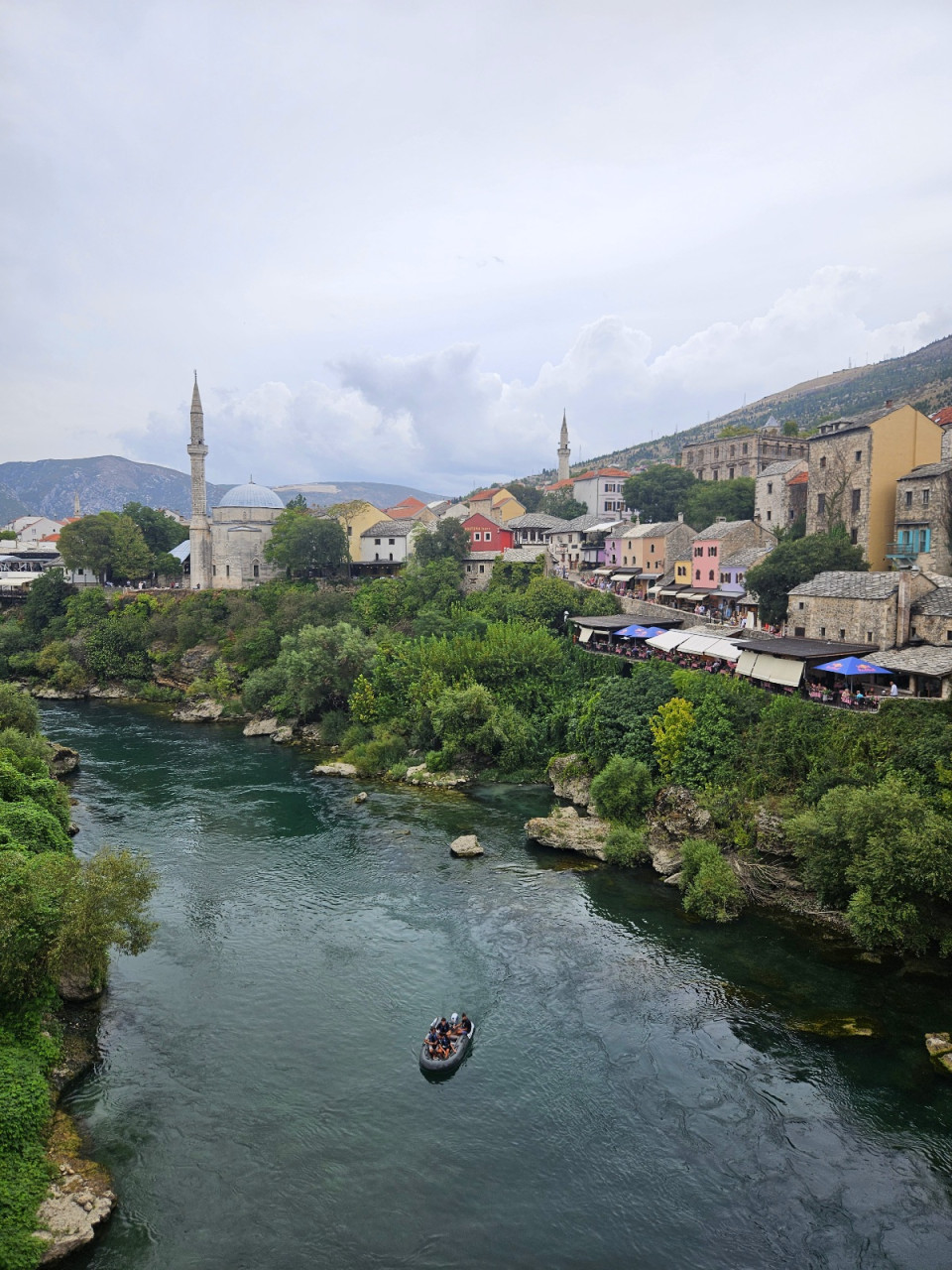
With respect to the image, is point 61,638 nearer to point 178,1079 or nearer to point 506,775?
point 506,775

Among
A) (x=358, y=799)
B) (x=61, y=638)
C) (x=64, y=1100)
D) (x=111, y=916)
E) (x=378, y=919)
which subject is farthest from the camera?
(x=61, y=638)

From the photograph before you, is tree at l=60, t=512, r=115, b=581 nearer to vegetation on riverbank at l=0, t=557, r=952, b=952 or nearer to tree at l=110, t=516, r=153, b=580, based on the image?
tree at l=110, t=516, r=153, b=580

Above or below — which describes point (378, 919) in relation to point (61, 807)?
below

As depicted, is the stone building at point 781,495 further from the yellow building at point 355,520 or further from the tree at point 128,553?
the tree at point 128,553

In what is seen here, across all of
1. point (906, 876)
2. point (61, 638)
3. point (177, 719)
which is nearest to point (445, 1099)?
point (906, 876)

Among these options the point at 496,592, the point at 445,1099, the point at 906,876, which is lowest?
the point at 445,1099

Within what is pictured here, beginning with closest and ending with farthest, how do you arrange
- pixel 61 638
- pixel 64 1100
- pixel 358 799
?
pixel 64 1100, pixel 358 799, pixel 61 638

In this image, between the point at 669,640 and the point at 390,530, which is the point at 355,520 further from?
the point at 669,640
